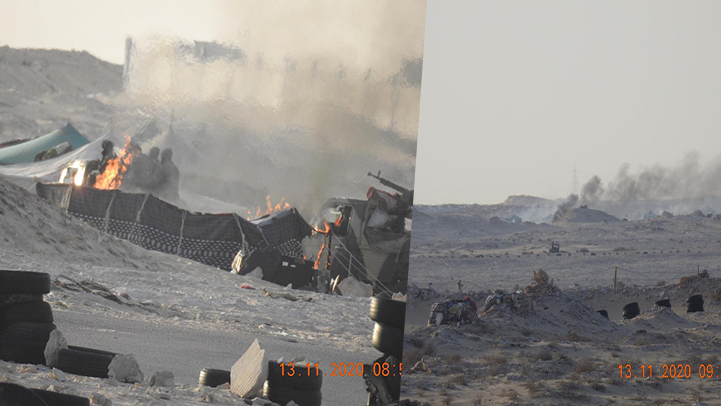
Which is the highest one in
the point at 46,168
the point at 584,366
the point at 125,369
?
the point at 46,168

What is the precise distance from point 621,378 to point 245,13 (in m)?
5.58

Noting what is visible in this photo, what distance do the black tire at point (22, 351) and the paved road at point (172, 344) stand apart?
20 centimetres

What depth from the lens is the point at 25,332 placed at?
14.0 feet

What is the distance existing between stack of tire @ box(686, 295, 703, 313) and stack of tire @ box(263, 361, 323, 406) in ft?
19.2

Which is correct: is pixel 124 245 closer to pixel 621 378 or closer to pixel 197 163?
pixel 197 163

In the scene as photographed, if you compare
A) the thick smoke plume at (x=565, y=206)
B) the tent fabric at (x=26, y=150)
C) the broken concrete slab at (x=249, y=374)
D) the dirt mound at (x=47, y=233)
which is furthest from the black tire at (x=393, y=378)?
the thick smoke plume at (x=565, y=206)

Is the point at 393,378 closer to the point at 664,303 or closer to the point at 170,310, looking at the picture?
the point at 170,310

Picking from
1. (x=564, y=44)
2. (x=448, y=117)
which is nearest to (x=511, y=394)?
(x=448, y=117)

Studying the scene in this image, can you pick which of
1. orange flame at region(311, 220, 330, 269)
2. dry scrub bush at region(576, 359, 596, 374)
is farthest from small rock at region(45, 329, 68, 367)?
dry scrub bush at region(576, 359, 596, 374)

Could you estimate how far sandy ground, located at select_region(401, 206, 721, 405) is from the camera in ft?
28.0

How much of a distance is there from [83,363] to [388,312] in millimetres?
1726

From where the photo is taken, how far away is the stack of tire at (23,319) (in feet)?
14.0

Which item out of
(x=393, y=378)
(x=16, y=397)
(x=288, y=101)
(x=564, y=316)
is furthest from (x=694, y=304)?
(x=16, y=397)

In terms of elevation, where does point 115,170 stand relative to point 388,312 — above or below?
above
